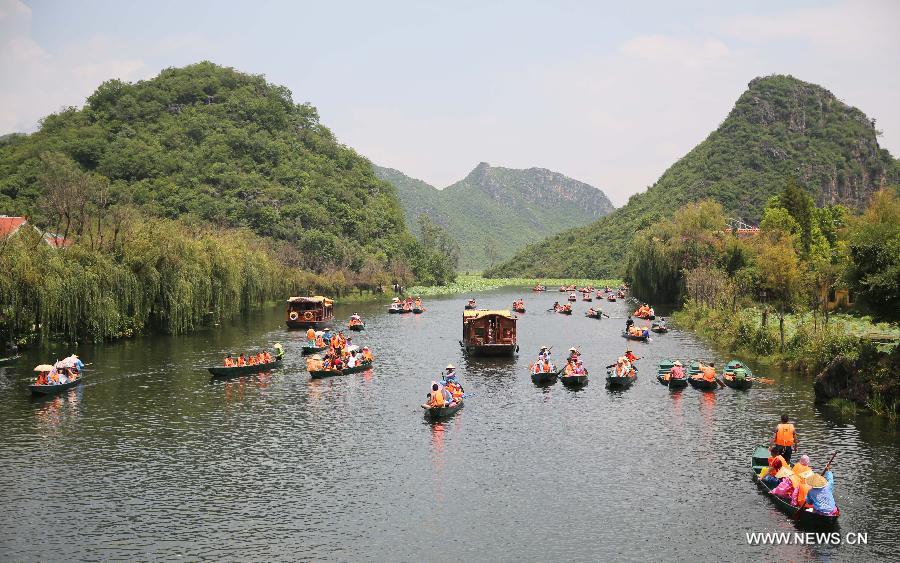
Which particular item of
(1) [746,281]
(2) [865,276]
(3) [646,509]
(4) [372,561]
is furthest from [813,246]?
(4) [372,561]

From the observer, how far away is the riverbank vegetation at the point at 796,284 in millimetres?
42125

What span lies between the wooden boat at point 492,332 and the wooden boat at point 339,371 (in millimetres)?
10260

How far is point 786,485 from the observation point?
29625 mm

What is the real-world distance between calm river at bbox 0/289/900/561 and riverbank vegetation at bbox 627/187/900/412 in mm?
3317

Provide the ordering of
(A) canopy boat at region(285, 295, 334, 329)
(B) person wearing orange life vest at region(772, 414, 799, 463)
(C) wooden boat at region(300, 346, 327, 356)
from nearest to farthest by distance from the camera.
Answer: (B) person wearing orange life vest at region(772, 414, 799, 463), (C) wooden boat at region(300, 346, 327, 356), (A) canopy boat at region(285, 295, 334, 329)

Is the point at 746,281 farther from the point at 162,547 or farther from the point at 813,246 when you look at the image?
the point at 162,547

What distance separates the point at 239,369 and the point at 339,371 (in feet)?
21.7

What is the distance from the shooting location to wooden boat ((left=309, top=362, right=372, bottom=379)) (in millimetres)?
54906

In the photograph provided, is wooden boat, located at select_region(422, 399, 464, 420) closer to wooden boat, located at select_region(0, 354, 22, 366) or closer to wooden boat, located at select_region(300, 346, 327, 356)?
wooden boat, located at select_region(300, 346, 327, 356)

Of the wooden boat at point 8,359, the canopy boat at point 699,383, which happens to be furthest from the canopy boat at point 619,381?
the wooden boat at point 8,359

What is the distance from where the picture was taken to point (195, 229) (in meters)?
95.2

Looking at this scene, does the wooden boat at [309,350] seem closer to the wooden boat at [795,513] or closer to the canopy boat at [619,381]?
the canopy boat at [619,381]

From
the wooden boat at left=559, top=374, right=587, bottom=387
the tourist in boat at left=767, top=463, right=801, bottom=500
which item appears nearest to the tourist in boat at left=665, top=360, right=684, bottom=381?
the wooden boat at left=559, top=374, right=587, bottom=387

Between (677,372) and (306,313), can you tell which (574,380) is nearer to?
(677,372)
